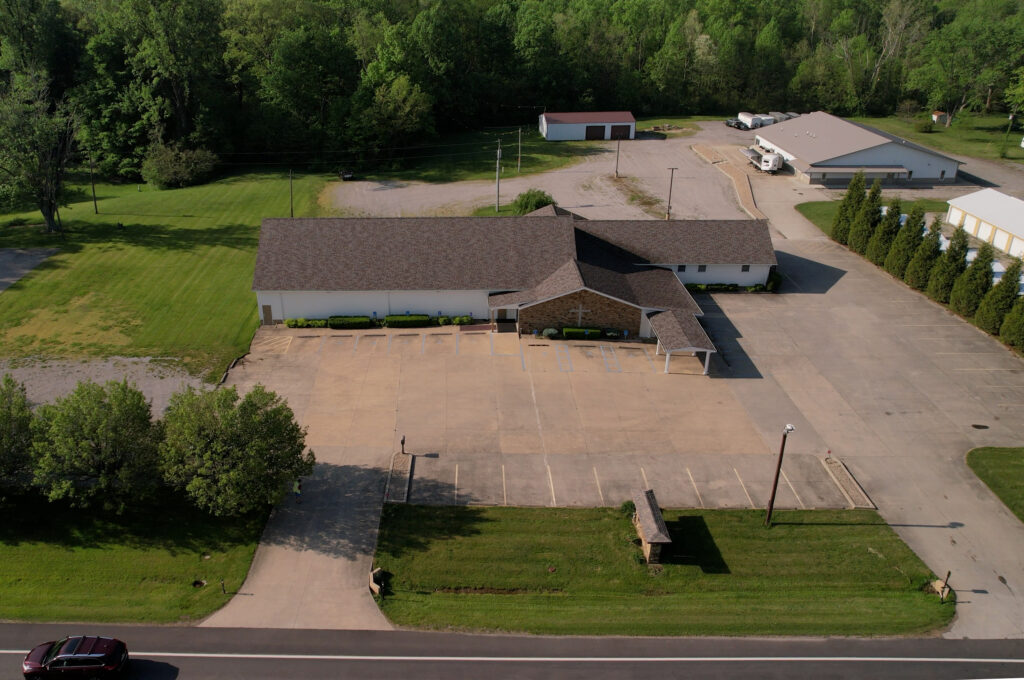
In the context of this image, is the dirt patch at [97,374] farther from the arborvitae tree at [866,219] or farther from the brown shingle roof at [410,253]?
the arborvitae tree at [866,219]

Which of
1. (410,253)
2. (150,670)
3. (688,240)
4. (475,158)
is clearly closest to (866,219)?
(688,240)

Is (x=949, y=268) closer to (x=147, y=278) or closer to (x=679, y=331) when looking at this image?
(x=679, y=331)

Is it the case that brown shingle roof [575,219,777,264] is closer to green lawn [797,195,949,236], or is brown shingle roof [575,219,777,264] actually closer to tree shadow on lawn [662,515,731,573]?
green lawn [797,195,949,236]

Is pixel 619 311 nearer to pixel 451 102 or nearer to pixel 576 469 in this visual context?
pixel 576 469

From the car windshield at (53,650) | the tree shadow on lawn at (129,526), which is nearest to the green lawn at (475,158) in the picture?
the tree shadow on lawn at (129,526)

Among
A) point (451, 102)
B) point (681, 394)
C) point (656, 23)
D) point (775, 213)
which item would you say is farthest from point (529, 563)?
point (656, 23)

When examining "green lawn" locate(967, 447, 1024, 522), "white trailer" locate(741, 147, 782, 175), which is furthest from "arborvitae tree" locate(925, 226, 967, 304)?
"white trailer" locate(741, 147, 782, 175)
